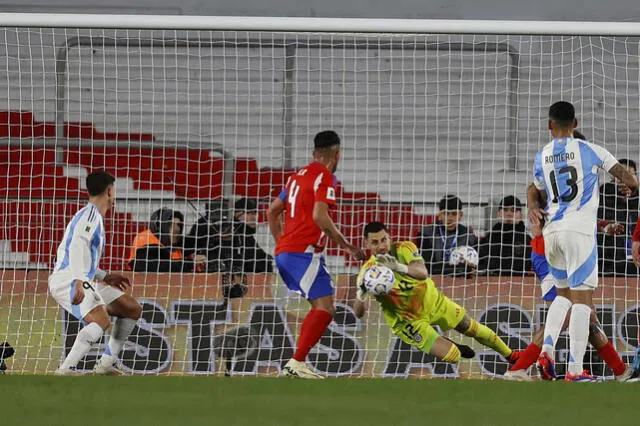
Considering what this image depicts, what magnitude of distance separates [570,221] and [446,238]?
2.81m

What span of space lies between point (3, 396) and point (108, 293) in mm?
2845

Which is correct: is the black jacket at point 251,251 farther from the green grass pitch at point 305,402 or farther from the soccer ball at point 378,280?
the green grass pitch at point 305,402

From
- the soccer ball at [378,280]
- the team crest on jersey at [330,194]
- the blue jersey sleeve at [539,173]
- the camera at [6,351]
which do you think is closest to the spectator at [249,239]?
the soccer ball at [378,280]

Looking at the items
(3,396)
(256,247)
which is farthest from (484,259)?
(3,396)

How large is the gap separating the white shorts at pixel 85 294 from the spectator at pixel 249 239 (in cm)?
214

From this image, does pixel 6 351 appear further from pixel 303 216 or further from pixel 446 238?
pixel 446 238

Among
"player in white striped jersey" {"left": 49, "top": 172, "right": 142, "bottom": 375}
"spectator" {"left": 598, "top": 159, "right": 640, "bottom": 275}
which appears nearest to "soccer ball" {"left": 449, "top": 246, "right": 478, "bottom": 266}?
"spectator" {"left": 598, "top": 159, "right": 640, "bottom": 275}

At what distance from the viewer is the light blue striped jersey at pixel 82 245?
8.77 meters

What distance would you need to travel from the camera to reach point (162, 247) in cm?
1100

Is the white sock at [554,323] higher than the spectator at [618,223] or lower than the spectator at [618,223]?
lower

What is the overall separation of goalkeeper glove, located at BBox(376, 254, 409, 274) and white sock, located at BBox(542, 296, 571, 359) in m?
1.49

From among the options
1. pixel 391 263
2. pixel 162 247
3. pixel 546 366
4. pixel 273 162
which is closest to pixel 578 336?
pixel 546 366

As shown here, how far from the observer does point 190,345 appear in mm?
10398

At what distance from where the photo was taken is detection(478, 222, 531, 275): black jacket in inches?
424
